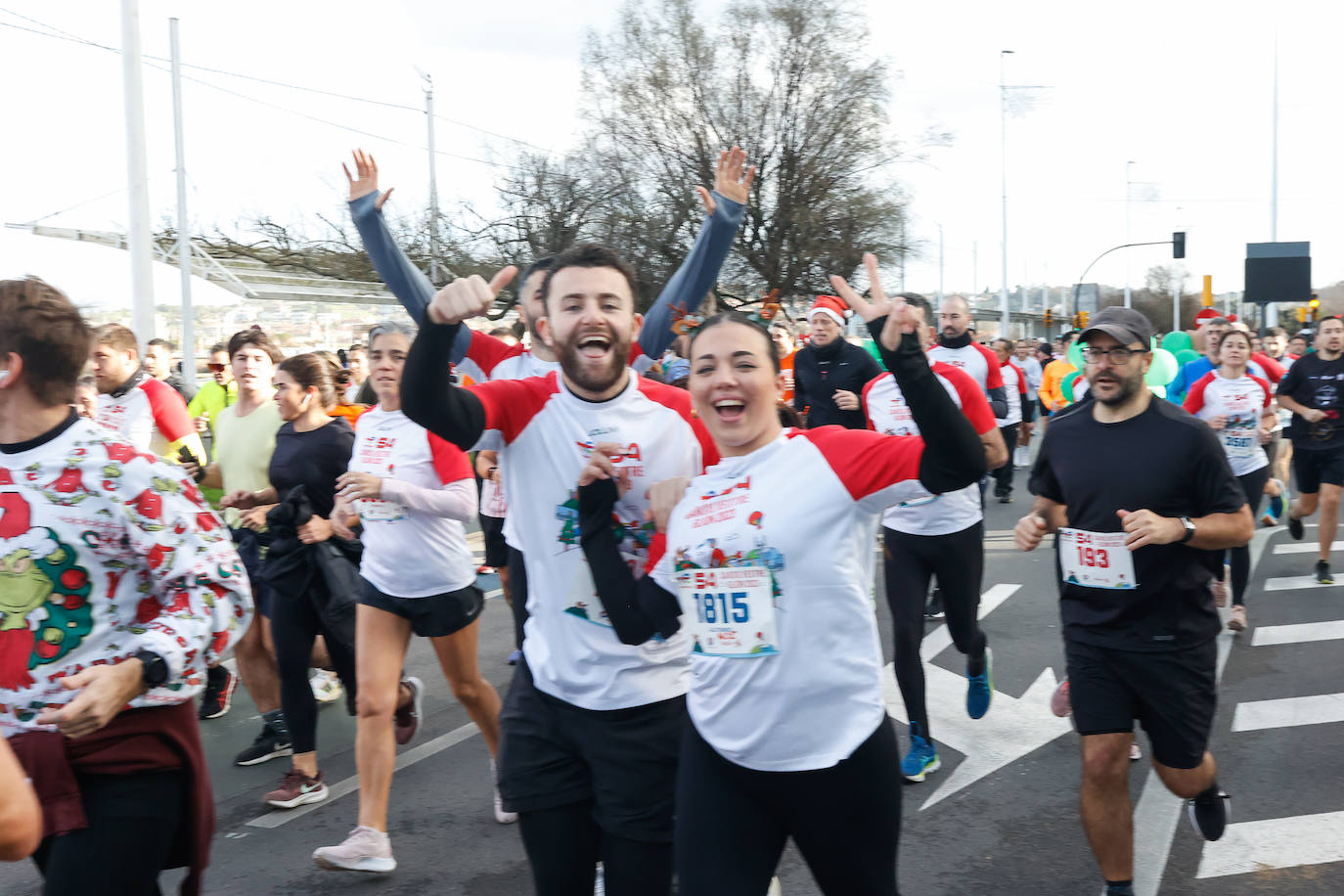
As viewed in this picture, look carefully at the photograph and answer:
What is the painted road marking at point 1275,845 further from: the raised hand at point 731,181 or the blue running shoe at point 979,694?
the raised hand at point 731,181

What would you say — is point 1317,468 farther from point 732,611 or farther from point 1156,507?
point 732,611

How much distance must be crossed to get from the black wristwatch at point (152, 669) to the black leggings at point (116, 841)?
21cm

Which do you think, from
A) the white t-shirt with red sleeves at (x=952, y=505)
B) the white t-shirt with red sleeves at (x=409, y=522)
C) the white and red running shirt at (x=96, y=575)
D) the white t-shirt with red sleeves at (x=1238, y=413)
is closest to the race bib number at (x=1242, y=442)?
the white t-shirt with red sleeves at (x=1238, y=413)

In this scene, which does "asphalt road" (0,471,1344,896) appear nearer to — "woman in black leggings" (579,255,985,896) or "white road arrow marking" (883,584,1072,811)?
"white road arrow marking" (883,584,1072,811)

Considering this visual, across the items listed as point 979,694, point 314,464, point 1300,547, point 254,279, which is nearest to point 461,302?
point 314,464

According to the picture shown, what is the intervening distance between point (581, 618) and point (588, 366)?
625mm

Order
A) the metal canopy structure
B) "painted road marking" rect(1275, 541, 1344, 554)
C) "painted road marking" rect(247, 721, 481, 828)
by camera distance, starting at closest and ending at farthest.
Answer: "painted road marking" rect(247, 721, 481, 828)
"painted road marking" rect(1275, 541, 1344, 554)
the metal canopy structure

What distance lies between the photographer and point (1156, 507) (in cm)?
364

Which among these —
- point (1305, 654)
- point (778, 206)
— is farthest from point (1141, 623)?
point (778, 206)

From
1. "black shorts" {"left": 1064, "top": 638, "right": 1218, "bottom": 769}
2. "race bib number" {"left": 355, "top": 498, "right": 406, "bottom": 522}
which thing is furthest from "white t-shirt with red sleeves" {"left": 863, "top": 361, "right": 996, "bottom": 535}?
"race bib number" {"left": 355, "top": 498, "right": 406, "bottom": 522}

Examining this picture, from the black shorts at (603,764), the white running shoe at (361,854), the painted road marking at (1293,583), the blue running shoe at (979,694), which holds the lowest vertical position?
the painted road marking at (1293,583)

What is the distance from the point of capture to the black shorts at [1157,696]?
358 centimetres

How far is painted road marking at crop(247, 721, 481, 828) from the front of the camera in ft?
15.6

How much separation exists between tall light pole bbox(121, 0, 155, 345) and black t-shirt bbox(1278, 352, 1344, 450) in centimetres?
1120
